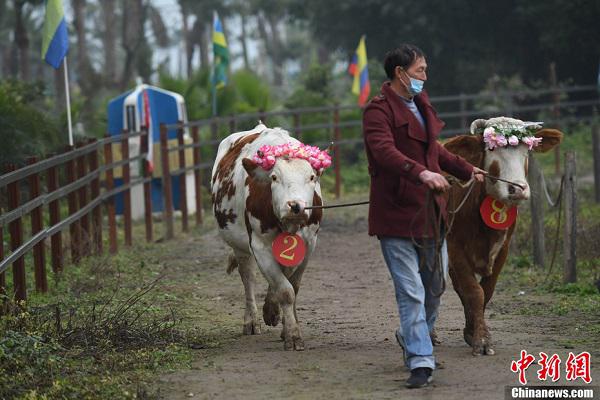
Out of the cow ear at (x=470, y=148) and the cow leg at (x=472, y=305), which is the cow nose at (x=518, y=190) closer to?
the cow ear at (x=470, y=148)

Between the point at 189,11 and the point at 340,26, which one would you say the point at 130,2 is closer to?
the point at 340,26

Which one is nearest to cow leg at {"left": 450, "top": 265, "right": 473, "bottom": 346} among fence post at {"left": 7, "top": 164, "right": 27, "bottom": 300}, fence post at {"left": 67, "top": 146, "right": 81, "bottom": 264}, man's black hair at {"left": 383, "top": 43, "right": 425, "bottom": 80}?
man's black hair at {"left": 383, "top": 43, "right": 425, "bottom": 80}

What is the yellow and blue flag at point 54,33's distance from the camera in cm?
1595

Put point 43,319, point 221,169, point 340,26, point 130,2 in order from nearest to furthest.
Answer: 1. point 43,319
2. point 221,169
3. point 340,26
4. point 130,2

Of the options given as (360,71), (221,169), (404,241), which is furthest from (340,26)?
(404,241)

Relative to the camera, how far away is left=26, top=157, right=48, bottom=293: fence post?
462 inches

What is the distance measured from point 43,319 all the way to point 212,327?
4.58 feet

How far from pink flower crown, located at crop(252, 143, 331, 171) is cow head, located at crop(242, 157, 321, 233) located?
3 cm

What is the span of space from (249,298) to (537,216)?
4.18 m

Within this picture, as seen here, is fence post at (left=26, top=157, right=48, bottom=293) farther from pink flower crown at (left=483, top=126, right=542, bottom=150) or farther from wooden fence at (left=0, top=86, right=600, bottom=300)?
pink flower crown at (left=483, top=126, right=542, bottom=150)

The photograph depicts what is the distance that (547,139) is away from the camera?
914 cm

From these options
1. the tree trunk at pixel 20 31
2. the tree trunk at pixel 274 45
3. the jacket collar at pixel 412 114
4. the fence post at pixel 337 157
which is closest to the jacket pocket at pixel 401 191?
the jacket collar at pixel 412 114

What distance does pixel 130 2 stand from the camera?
139 feet

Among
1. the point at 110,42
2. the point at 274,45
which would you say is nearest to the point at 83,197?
the point at 110,42
